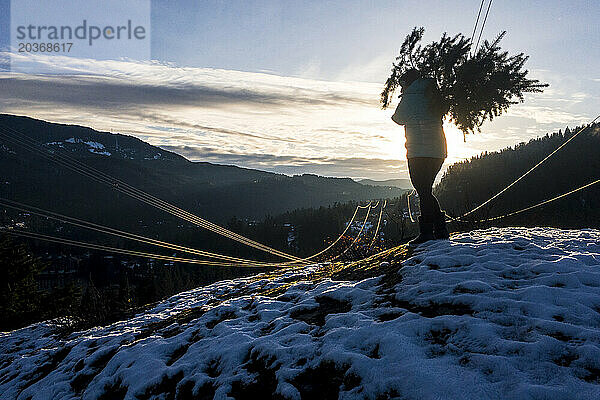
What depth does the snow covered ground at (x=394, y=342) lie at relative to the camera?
10.0 feet

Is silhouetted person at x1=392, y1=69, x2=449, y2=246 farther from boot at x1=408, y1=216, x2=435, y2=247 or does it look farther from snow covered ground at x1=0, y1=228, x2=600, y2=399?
snow covered ground at x1=0, y1=228, x2=600, y2=399

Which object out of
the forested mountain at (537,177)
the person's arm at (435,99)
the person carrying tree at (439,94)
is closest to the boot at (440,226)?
Answer: the person carrying tree at (439,94)

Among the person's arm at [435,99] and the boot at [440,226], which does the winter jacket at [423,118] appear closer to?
A: the person's arm at [435,99]

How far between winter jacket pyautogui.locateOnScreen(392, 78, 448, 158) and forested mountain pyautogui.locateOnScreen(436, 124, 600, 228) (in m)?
128

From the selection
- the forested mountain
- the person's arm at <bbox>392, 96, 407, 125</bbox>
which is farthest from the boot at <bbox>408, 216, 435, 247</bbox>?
the forested mountain

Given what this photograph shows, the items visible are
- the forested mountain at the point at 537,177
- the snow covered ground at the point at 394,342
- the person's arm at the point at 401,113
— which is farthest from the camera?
the forested mountain at the point at 537,177

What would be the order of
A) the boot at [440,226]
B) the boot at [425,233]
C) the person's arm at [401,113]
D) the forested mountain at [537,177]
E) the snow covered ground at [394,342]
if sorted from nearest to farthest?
the snow covered ground at [394,342] < the person's arm at [401,113] < the boot at [440,226] < the boot at [425,233] < the forested mountain at [537,177]

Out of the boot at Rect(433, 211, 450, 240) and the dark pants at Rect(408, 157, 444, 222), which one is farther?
the boot at Rect(433, 211, 450, 240)

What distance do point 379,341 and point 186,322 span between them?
501 cm

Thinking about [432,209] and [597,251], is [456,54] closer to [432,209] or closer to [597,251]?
[432,209]

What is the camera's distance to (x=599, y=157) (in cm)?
13900

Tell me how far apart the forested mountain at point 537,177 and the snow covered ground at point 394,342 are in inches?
5110

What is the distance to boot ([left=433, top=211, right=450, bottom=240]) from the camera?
26.2 ft

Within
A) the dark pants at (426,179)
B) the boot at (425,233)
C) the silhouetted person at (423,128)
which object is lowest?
the boot at (425,233)
